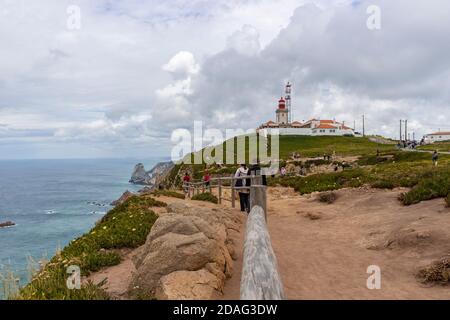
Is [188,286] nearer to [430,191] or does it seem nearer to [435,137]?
[430,191]

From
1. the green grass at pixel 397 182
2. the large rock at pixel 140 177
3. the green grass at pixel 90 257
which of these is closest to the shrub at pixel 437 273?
the green grass at pixel 90 257

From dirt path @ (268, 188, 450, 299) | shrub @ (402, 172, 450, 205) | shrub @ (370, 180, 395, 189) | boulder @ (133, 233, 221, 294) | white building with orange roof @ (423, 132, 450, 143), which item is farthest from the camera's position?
white building with orange roof @ (423, 132, 450, 143)

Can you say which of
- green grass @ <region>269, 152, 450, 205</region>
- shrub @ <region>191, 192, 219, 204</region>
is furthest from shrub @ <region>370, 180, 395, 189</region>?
shrub @ <region>191, 192, 219, 204</region>

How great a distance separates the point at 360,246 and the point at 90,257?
8366mm

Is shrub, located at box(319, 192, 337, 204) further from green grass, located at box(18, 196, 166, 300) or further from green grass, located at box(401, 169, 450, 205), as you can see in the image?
green grass, located at box(18, 196, 166, 300)

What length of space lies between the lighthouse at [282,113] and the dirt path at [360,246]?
11258 cm

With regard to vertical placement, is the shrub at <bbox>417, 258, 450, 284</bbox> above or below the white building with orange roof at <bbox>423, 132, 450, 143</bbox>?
below

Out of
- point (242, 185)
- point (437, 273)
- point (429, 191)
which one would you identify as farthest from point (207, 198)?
point (437, 273)

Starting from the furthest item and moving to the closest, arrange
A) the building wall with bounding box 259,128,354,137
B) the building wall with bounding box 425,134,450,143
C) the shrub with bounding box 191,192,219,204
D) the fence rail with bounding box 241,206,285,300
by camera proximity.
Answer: the building wall with bounding box 425,134,450,143 → the building wall with bounding box 259,128,354,137 → the shrub with bounding box 191,192,219,204 → the fence rail with bounding box 241,206,285,300

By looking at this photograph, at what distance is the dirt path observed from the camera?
26.5 ft

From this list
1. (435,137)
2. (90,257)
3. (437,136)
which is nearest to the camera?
(90,257)

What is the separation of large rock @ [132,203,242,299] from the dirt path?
5.68 feet

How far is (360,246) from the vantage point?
11859mm
